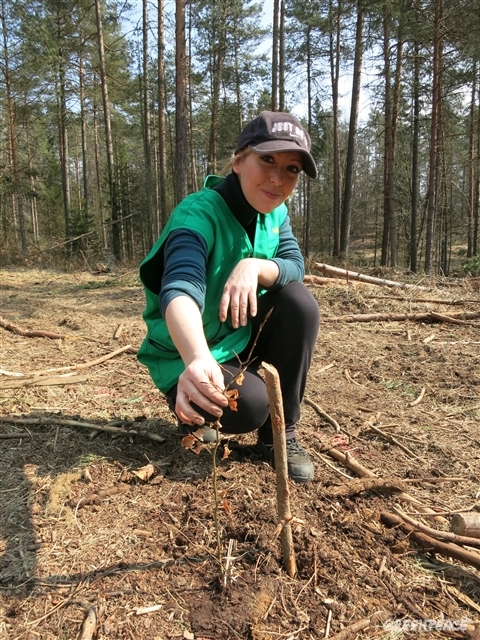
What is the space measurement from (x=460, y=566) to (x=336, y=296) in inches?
179

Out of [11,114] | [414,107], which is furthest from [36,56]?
[414,107]

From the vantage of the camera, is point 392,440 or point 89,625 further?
point 392,440

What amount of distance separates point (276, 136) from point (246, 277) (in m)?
0.54

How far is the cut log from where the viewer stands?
152 centimetres

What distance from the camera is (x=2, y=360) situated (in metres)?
3.39

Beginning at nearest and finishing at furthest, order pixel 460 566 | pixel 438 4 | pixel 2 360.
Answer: pixel 460 566
pixel 2 360
pixel 438 4

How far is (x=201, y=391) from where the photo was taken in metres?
1.03

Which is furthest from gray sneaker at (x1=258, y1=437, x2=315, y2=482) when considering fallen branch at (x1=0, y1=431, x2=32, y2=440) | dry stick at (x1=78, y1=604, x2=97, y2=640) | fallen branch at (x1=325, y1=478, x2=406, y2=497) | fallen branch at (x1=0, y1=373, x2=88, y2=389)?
fallen branch at (x1=0, y1=373, x2=88, y2=389)

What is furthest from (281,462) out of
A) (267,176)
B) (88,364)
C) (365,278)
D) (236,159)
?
(365,278)

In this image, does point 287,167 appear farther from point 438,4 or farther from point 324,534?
point 438,4

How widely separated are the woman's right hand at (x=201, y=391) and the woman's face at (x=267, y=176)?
894 mm

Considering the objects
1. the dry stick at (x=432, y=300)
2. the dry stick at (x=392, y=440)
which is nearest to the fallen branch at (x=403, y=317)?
the dry stick at (x=432, y=300)

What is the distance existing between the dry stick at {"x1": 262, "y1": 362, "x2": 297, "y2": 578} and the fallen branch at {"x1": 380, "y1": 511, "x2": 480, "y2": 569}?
464mm

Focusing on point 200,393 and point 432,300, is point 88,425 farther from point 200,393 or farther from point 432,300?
point 432,300
